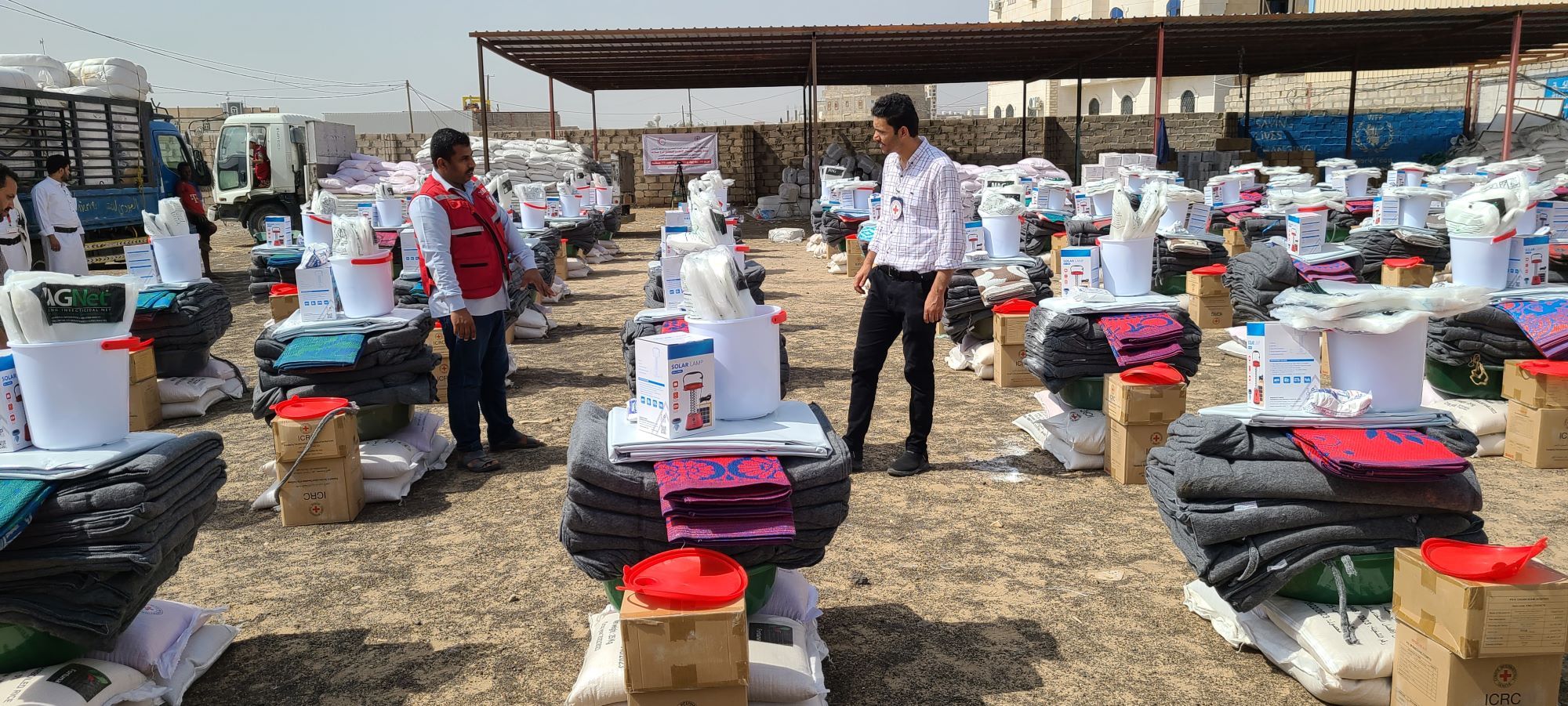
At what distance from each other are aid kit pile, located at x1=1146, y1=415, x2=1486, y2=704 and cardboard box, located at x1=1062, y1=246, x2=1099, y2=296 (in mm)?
2345

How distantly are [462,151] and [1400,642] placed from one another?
4.16 meters

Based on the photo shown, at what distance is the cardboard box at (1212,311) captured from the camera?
8.34 meters

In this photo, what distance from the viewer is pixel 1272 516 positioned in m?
2.85

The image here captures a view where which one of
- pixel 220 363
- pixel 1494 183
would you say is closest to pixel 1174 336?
pixel 1494 183

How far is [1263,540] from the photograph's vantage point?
2879 mm

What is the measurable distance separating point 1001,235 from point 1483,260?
277 centimetres

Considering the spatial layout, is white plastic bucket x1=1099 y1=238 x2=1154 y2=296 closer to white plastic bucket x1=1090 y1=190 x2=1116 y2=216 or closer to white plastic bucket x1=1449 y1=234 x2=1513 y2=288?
white plastic bucket x1=1449 y1=234 x2=1513 y2=288

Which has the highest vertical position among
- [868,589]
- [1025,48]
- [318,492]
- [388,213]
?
[1025,48]

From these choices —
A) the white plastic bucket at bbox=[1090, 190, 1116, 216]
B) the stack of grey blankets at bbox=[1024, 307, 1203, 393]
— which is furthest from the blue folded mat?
the white plastic bucket at bbox=[1090, 190, 1116, 216]

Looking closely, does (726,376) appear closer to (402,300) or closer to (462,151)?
(462,151)

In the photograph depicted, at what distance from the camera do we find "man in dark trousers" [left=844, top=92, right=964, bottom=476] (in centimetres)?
444

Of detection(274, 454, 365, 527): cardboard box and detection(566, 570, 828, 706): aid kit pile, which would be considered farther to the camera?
detection(274, 454, 365, 527): cardboard box

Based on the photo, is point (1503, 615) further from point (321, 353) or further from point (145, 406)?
point (145, 406)

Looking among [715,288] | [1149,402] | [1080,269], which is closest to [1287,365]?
[1149,402]
